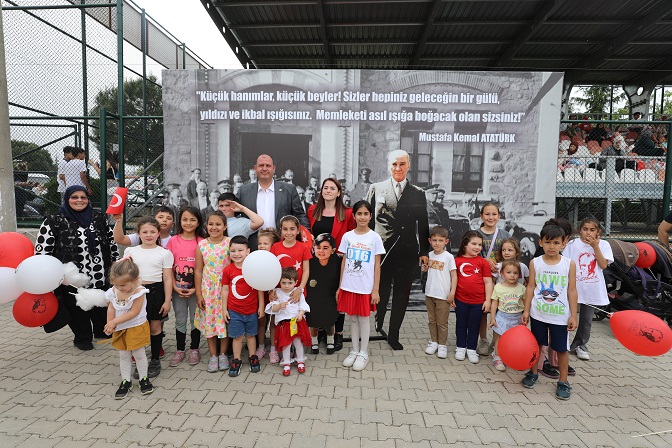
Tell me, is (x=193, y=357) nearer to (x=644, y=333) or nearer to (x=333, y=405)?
(x=333, y=405)

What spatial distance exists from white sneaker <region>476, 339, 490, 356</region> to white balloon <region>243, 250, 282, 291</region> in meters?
2.25

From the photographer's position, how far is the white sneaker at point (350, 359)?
3.57 metres

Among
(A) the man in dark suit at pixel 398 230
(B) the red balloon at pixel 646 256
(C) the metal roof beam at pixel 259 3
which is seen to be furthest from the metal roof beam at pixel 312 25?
(B) the red balloon at pixel 646 256

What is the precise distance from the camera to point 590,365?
3.70 m

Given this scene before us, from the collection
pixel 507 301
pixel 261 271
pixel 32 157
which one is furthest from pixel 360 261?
pixel 32 157

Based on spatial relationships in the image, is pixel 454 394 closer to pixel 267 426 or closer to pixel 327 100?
pixel 267 426

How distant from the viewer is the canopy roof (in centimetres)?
802

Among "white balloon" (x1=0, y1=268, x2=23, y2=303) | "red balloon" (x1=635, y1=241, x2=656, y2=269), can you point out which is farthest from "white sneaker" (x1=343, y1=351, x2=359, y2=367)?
"red balloon" (x1=635, y1=241, x2=656, y2=269)

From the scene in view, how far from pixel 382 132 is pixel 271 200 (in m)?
1.78

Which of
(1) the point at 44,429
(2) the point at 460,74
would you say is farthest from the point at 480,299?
(1) the point at 44,429

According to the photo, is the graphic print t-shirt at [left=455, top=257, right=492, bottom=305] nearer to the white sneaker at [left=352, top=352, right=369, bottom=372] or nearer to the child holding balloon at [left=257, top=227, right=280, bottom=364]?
the white sneaker at [left=352, top=352, right=369, bottom=372]

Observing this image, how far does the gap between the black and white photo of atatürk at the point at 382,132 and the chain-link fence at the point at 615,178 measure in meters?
2.83

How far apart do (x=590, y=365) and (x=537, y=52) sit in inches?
359

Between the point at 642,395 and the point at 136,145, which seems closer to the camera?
the point at 642,395
